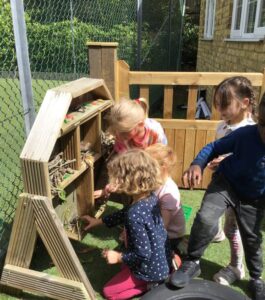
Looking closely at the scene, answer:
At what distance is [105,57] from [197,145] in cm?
139

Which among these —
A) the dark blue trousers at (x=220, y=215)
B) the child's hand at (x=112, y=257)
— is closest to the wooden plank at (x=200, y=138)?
the dark blue trousers at (x=220, y=215)

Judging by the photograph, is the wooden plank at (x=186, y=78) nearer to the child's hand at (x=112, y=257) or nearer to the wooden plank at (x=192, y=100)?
the wooden plank at (x=192, y=100)

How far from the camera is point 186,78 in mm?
3635

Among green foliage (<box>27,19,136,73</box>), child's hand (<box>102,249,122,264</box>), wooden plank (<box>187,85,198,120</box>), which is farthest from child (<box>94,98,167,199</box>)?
green foliage (<box>27,19,136,73</box>)

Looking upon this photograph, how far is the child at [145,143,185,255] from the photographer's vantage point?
7.86 ft

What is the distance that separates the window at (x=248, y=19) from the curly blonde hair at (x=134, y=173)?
376 centimetres

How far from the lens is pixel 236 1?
7074 millimetres

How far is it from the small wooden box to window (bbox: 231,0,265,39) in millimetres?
3343

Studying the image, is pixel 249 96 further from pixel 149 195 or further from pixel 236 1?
pixel 236 1

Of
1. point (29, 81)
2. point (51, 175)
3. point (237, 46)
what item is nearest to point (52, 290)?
point (51, 175)

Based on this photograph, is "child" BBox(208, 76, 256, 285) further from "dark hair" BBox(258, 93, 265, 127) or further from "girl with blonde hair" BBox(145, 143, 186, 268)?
"dark hair" BBox(258, 93, 265, 127)

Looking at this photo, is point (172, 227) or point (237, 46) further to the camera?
point (237, 46)

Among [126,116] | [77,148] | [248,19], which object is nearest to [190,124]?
[126,116]

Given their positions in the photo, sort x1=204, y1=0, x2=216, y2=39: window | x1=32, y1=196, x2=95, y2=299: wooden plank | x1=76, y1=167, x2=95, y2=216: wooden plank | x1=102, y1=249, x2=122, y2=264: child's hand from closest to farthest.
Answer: x1=32, y1=196, x2=95, y2=299: wooden plank, x1=102, y1=249, x2=122, y2=264: child's hand, x1=76, y1=167, x2=95, y2=216: wooden plank, x1=204, y1=0, x2=216, y2=39: window
